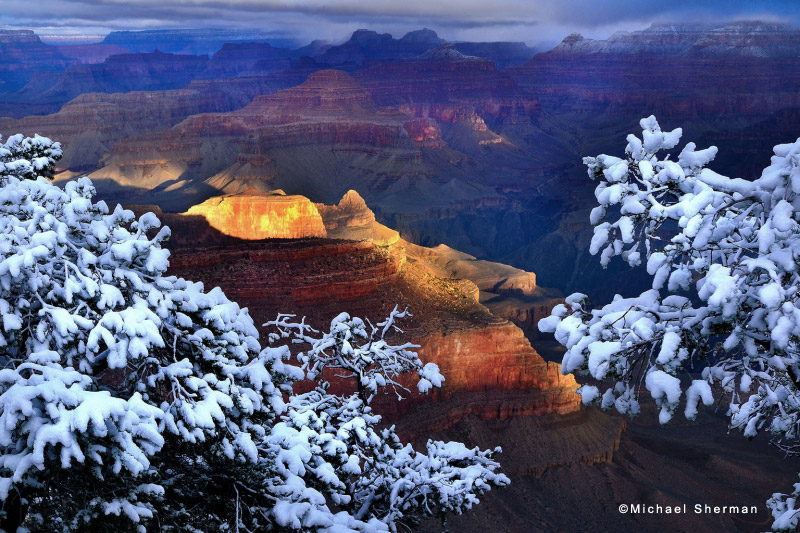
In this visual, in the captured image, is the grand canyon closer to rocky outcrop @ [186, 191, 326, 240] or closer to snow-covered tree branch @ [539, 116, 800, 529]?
rocky outcrop @ [186, 191, 326, 240]

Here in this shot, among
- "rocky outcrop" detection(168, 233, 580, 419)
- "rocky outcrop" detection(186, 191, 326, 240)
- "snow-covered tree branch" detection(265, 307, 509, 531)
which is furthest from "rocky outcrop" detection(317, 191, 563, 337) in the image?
"snow-covered tree branch" detection(265, 307, 509, 531)

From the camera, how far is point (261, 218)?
2073 inches

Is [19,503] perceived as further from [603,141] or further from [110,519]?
[603,141]

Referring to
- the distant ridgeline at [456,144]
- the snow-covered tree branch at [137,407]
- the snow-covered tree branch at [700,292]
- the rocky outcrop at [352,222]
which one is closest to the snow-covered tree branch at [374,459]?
the snow-covered tree branch at [137,407]

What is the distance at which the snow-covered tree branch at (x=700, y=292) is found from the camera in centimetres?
707

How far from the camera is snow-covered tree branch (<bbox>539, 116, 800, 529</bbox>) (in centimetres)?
707

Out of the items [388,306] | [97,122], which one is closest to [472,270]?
[388,306]

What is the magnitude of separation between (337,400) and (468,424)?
2324cm

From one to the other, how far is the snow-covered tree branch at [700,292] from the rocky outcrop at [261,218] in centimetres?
4421

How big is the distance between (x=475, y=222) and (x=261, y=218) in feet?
260

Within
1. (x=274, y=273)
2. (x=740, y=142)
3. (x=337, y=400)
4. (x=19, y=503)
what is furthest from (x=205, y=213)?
(x=740, y=142)

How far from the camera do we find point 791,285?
737 cm

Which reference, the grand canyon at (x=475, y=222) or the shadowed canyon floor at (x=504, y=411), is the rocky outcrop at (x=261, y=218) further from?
the shadowed canyon floor at (x=504, y=411)

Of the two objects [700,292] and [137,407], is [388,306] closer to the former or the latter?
[137,407]
